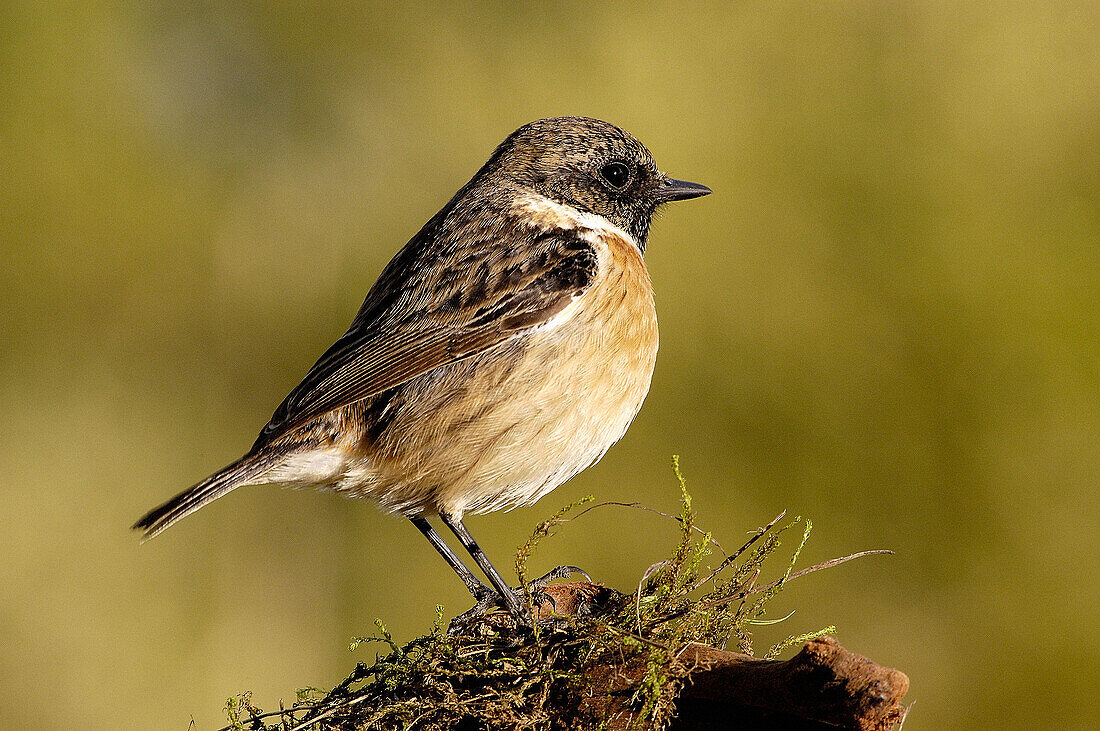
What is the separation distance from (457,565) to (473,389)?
801 mm

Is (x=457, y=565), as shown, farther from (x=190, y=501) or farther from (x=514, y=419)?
(x=190, y=501)

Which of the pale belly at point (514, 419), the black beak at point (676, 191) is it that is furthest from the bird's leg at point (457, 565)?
the black beak at point (676, 191)

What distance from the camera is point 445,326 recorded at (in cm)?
404

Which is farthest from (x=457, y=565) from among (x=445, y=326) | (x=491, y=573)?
(x=445, y=326)

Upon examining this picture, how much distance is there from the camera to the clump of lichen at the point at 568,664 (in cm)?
261

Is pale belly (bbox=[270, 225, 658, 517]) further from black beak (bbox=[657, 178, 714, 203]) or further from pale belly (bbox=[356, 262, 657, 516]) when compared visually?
black beak (bbox=[657, 178, 714, 203])

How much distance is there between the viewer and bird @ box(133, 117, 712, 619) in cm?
383

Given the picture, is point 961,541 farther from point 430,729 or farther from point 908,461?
point 430,729

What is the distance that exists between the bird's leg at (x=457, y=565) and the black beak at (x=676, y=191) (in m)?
1.99

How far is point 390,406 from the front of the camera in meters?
4.00

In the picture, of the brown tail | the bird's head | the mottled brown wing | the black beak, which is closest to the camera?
the brown tail

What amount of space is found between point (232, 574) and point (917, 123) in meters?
6.39

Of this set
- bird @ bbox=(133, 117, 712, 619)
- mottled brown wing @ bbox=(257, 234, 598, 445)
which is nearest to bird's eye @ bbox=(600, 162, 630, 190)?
bird @ bbox=(133, 117, 712, 619)

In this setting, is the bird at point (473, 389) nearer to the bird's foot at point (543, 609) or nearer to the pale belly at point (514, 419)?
the pale belly at point (514, 419)
